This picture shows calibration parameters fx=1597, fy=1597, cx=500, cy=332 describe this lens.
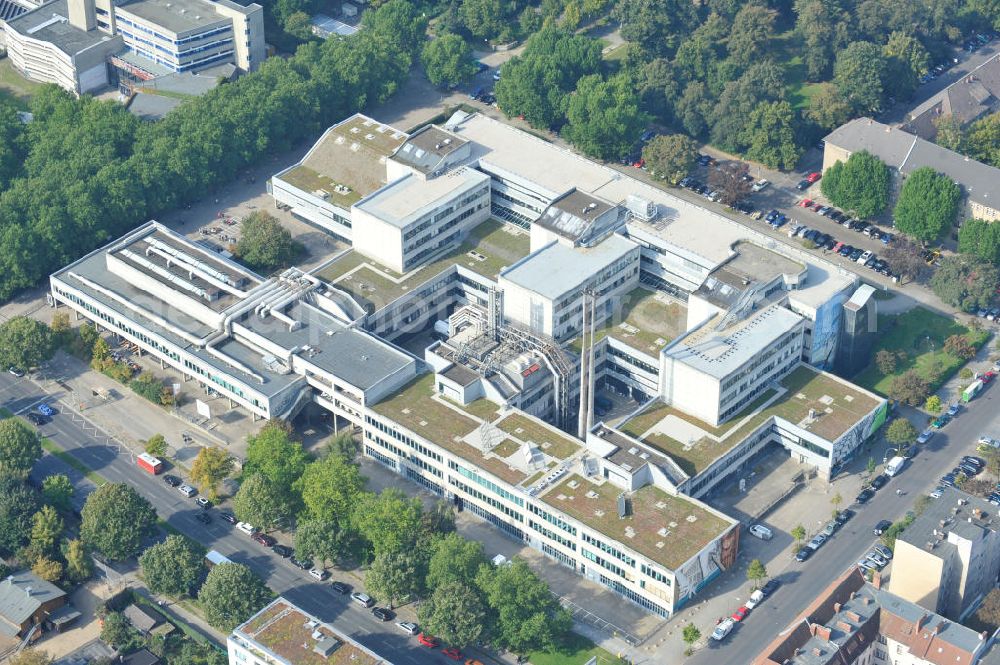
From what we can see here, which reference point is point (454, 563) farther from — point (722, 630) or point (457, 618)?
point (722, 630)

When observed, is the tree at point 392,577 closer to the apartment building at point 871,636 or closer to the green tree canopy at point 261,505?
the green tree canopy at point 261,505

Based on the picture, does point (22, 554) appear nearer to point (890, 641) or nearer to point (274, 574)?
point (274, 574)

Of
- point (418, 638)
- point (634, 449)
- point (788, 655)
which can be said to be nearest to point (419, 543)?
point (418, 638)

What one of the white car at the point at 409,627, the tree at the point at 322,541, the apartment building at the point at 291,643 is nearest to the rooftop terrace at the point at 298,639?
the apartment building at the point at 291,643

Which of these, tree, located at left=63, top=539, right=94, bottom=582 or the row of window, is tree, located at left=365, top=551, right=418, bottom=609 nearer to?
the row of window

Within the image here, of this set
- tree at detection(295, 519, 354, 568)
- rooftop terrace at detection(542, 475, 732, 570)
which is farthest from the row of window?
tree at detection(295, 519, 354, 568)

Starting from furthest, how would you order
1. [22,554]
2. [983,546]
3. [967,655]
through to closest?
[22,554], [983,546], [967,655]
